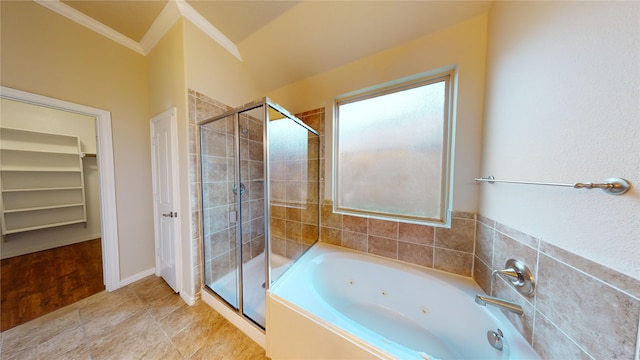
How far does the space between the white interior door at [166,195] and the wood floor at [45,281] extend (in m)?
0.65

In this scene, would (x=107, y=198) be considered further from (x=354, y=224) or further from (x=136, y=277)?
(x=354, y=224)

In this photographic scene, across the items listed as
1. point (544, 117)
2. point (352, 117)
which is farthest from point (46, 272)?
point (544, 117)

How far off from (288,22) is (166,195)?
202 centimetres

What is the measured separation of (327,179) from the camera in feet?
5.98

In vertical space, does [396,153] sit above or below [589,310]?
above

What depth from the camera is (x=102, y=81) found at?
1.61 meters

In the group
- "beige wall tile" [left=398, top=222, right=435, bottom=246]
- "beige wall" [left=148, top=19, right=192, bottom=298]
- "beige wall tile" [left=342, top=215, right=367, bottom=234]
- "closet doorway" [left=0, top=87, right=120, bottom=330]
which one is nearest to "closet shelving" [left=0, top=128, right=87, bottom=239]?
"closet doorway" [left=0, top=87, right=120, bottom=330]

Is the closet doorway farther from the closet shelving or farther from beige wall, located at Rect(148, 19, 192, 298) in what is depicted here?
beige wall, located at Rect(148, 19, 192, 298)

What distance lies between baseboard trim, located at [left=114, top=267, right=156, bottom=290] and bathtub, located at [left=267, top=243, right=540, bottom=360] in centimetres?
180

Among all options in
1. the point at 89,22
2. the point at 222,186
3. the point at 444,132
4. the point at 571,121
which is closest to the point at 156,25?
the point at 89,22

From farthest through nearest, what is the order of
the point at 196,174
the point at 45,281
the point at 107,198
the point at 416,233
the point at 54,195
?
the point at 54,195 < the point at 45,281 < the point at 107,198 < the point at 196,174 < the point at 416,233

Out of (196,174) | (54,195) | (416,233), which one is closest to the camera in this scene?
(416,233)

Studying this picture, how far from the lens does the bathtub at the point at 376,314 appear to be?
0.86 metres

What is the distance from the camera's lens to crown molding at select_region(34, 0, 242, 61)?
4.48 ft
